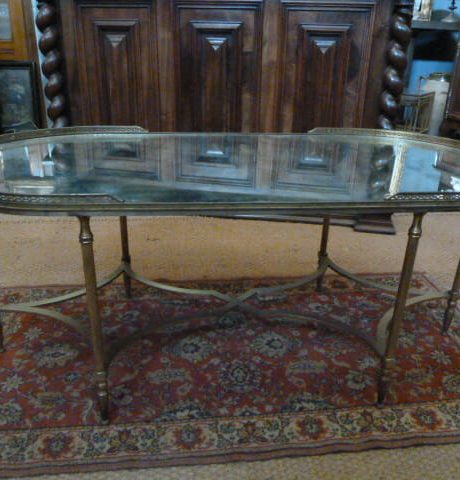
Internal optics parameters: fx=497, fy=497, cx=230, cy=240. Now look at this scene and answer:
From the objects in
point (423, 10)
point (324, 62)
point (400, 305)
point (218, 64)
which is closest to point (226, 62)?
point (218, 64)

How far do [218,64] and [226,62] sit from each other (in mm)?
48

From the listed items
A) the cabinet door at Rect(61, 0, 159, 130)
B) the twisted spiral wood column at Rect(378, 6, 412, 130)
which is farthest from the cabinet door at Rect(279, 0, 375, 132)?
the cabinet door at Rect(61, 0, 159, 130)

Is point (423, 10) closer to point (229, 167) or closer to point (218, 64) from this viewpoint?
point (218, 64)

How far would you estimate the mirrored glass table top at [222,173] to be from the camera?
114cm

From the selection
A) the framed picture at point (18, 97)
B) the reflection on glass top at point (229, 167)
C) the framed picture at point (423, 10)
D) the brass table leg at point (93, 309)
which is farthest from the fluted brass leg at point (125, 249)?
the framed picture at point (423, 10)

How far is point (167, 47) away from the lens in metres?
2.92

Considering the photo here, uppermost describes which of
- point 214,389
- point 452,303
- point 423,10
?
point 423,10

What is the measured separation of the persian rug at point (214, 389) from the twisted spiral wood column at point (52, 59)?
140cm

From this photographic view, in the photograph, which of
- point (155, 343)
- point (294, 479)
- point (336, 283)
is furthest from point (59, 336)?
point (336, 283)

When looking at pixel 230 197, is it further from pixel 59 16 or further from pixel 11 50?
pixel 11 50

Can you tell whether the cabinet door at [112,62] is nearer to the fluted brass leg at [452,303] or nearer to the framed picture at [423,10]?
the fluted brass leg at [452,303]

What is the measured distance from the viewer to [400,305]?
1382 millimetres

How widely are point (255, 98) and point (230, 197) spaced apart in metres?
1.97

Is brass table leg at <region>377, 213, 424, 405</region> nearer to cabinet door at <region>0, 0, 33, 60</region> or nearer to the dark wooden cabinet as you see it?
the dark wooden cabinet
